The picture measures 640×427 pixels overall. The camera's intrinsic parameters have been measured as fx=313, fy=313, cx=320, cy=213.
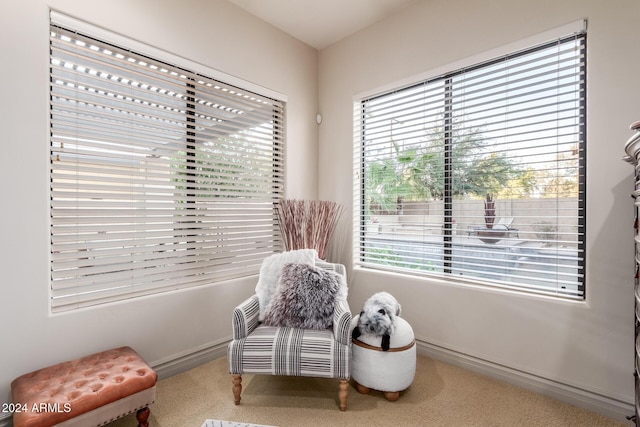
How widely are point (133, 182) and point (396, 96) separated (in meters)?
2.21

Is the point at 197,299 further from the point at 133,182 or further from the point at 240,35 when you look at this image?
the point at 240,35

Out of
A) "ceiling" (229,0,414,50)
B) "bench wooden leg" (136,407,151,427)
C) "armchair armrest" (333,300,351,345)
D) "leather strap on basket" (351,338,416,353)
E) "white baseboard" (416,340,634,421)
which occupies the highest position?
"ceiling" (229,0,414,50)

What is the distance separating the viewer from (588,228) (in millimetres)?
1831

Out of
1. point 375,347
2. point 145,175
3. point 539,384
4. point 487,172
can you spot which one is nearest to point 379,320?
point 375,347

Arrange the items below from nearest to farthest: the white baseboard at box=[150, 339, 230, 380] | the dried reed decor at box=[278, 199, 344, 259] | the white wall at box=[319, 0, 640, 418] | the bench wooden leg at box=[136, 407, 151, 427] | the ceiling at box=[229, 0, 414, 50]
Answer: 1. the bench wooden leg at box=[136, 407, 151, 427]
2. the white wall at box=[319, 0, 640, 418]
3. the white baseboard at box=[150, 339, 230, 380]
4. the ceiling at box=[229, 0, 414, 50]
5. the dried reed decor at box=[278, 199, 344, 259]

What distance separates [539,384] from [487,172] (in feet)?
4.70

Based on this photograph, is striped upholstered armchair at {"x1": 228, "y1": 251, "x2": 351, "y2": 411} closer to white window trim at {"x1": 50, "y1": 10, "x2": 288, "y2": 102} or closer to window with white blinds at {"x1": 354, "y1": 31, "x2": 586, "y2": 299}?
window with white blinds at {"x1": 354, "y1": 31, "x2": 586, "y2": 299}

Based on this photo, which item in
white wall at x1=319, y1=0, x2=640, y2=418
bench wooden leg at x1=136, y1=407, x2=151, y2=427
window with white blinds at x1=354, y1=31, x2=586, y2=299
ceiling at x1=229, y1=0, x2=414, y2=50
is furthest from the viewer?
ceiling at x1=229, y1=0, x2=414, y2=50

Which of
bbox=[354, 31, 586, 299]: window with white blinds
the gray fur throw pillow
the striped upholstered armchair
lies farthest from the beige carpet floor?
bbox=[354, 31, 586, 299]: window with white blinds

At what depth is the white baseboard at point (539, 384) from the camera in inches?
69.4

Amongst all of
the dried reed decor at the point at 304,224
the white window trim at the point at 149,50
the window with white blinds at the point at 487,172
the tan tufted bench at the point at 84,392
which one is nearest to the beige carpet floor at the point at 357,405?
the tan tufted bench at the point at 84,392

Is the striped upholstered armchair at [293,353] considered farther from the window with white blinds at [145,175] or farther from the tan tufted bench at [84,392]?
the window with white blinds at [145,175]

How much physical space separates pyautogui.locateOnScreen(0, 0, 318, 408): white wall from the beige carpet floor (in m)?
0.42

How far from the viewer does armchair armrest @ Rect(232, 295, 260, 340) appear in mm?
1894
